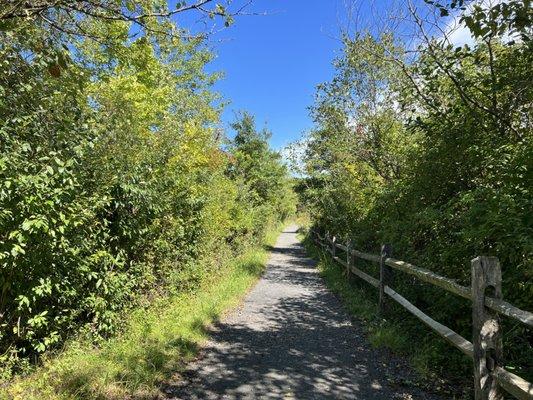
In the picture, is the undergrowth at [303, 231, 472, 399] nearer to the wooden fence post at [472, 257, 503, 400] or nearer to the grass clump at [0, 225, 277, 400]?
the wooden fence post at [472, 257, 503, 400]

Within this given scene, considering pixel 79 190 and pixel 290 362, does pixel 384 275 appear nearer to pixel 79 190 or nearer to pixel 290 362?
pixel 290 362

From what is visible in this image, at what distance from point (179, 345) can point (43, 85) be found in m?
3.63

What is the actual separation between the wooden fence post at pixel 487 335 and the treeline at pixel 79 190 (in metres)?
3.04

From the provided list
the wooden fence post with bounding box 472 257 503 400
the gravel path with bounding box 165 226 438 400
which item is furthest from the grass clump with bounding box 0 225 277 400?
the wooden fence post with bounding box 472 257 503 400

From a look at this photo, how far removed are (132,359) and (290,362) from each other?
78.0 inches

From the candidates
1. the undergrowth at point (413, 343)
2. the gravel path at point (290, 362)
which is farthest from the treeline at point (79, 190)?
the undergrowth at point (413, 343)

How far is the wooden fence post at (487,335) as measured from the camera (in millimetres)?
3547

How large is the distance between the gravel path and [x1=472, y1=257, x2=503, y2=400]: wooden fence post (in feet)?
3.28

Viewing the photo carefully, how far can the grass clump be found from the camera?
415 cm

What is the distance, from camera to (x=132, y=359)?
502 centimetres

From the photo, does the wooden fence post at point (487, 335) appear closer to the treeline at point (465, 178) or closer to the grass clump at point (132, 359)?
the treeline at point (465, 178)

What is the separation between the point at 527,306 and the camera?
159 inches

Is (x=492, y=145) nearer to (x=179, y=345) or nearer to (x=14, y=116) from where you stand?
(x=179, y=345)

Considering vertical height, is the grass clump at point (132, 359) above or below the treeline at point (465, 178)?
below
